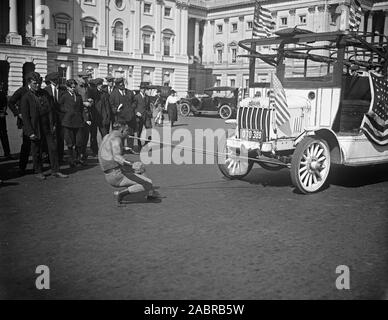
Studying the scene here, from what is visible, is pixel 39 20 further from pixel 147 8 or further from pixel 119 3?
pixel 147 8

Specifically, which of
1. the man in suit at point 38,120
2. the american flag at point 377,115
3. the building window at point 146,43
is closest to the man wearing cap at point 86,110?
the man in suit at point 38,120

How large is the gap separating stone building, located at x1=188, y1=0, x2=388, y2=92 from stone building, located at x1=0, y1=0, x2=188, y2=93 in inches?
414

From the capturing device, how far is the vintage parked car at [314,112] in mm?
8023

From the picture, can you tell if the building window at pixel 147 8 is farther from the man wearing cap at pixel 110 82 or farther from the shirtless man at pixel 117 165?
the shirtless man at pixel 117 165

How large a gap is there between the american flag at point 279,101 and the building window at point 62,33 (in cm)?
4779

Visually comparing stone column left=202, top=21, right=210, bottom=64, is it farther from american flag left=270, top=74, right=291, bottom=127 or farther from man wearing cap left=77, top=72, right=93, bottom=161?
american flag left=270, top=74, right=291, bottom=127

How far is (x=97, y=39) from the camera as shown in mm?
54406

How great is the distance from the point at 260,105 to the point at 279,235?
333 cm

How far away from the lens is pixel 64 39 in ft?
169

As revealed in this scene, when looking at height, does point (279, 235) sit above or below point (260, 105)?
below

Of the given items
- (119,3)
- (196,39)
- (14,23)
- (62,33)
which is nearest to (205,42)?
(196,39)
